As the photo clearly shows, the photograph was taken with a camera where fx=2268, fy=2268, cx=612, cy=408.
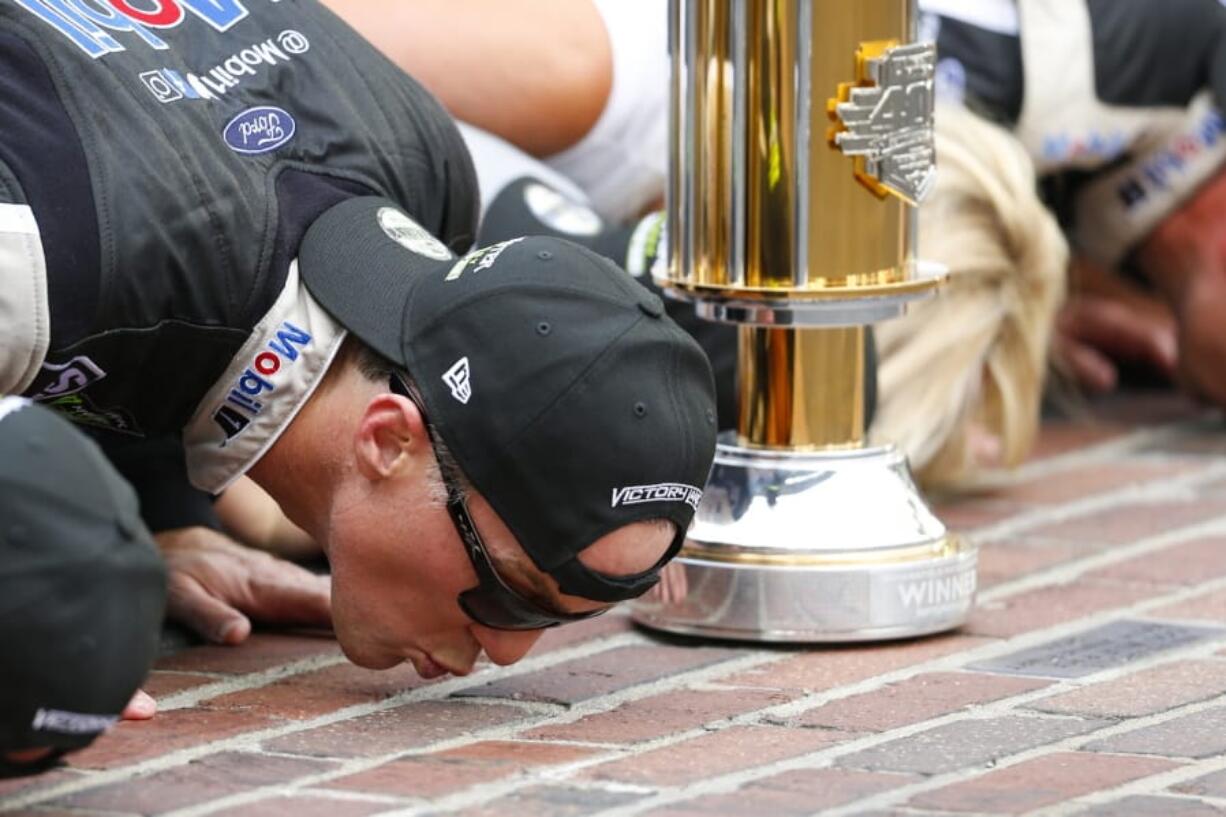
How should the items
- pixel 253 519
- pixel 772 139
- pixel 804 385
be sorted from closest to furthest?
pixel 772 139 → pixel 804 385 → pixel 253 519

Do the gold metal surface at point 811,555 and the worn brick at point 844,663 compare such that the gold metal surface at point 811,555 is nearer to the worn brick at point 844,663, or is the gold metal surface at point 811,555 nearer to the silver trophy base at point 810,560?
the silver trophy base at point 810,560

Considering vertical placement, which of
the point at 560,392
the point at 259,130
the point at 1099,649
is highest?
the point at 259,130

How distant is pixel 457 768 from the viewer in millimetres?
2137

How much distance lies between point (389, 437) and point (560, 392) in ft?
0.68

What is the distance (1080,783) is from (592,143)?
5.60 feet

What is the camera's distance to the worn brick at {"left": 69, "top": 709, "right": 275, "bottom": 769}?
2.15 metres

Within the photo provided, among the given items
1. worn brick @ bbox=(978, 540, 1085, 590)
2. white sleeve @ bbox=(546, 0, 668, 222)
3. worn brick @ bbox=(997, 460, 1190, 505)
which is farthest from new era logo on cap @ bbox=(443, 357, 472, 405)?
worn brick @ bbox=(997, 460, 1190, 505)

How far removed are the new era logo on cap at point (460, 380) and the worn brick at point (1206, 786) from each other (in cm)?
77

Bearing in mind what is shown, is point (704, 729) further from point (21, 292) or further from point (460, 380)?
point (21, 292)

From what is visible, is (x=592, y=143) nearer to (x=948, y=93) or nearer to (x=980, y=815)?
(x=948, y=93)

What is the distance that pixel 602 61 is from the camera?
3465 millimetres

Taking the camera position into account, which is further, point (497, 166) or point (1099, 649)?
point (497, 166)

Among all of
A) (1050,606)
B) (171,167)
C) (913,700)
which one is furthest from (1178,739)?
(171,167)

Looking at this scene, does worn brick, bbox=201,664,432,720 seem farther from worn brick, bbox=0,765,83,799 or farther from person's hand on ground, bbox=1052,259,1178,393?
person's hand on ground, bbox=1052,259,1178,393
